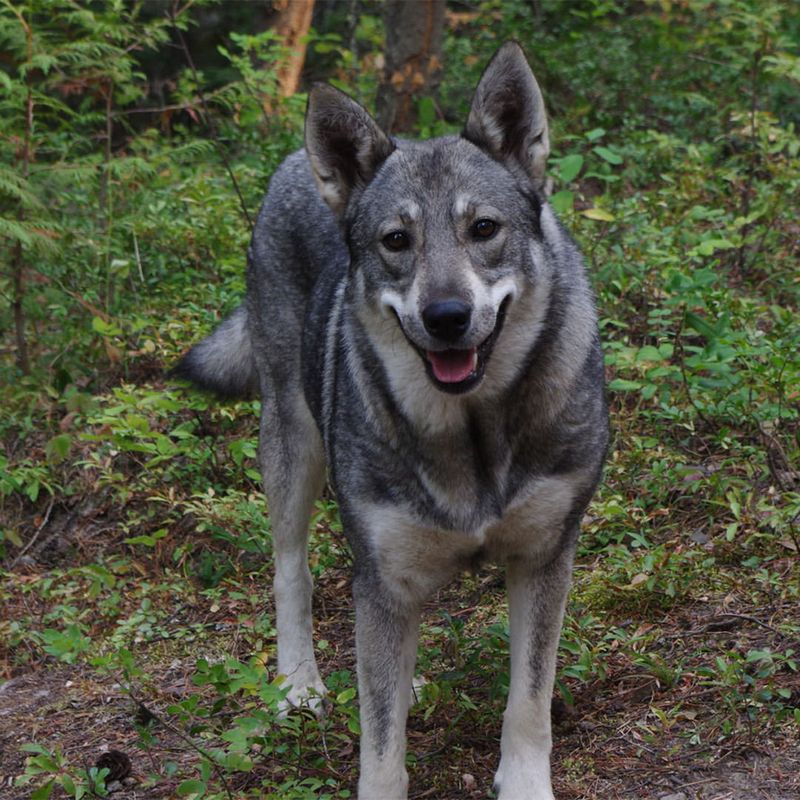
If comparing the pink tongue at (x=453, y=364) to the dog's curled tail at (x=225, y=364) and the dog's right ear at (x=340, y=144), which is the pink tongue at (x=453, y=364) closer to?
the dog's right ear at (x=340, y=144)

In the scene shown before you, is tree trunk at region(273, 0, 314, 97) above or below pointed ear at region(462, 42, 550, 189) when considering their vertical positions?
below

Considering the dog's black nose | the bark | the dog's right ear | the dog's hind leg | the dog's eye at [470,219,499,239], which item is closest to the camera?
the dog's black nose

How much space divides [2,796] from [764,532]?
3.16 metres

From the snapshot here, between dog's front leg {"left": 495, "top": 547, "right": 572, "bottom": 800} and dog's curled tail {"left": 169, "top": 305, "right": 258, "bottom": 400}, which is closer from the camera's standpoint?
dog's front leg {"left": 495, "top": 547, "right": 572, "bottom": 800}

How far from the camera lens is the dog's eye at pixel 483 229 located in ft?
11.6

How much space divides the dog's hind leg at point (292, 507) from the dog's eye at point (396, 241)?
1.53 m

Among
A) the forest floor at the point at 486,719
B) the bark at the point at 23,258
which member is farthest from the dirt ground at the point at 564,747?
the bark at the point at 23,258

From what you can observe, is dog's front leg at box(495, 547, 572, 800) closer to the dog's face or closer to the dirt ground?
the dirt ground

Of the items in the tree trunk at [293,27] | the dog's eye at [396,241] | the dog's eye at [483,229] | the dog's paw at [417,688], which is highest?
the dog's eye at [483,229]

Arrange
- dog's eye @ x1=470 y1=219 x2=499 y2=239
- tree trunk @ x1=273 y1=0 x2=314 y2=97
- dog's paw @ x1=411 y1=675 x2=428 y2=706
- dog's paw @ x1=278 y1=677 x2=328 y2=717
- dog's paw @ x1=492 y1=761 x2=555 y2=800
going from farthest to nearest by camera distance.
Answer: tree trunk @ x1=273 y1=0 x2=314 y2=97, dog's paw @ x1=278 y1=677 x2=328 y2=717, dog's paw @ x1=411 y1=675 x2=428 y2=706, dog's paw @ x1=492 y1=761 x2=555 y2=800, dog's eye @ x1=470 y1=219 x2=499 y2=239

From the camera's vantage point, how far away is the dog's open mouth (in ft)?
11.3

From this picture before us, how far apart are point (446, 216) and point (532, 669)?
1478 mm

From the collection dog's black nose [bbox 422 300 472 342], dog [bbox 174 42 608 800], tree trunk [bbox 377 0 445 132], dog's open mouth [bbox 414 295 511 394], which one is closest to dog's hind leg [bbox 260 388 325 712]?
dog [bbox 174 42 608 800]

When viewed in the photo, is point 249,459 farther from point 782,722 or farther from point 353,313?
point 782,722
